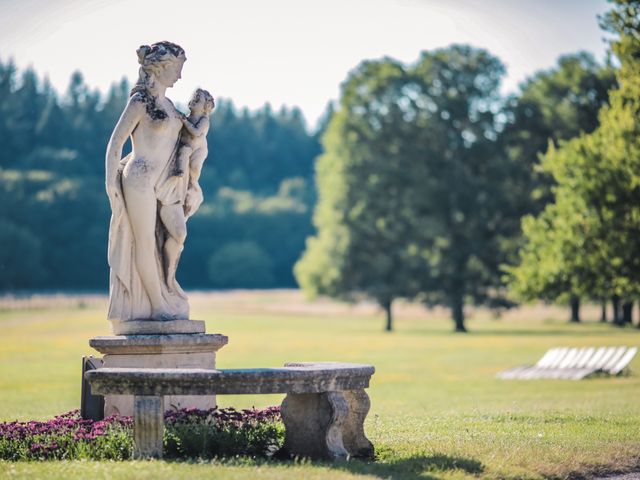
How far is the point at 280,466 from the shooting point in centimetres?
1027

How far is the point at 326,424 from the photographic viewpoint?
11008 millimetres

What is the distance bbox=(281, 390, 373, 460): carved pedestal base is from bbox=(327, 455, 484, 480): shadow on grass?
1.06 ft

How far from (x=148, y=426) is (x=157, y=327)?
2.01 metres

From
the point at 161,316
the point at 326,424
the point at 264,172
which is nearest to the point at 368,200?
the point at 161,316

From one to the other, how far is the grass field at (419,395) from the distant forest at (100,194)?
26364 mm

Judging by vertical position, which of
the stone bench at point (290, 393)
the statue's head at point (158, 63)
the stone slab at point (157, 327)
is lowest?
the stone bench at point (290, 393)

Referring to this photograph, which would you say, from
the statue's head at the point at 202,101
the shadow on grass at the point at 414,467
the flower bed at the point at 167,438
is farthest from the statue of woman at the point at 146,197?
the shadow on grass at the point at 414,467

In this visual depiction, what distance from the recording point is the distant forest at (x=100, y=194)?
10069cm

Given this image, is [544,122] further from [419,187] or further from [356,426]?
[356,426]

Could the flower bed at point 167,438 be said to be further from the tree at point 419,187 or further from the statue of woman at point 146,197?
the tree at point 419,187

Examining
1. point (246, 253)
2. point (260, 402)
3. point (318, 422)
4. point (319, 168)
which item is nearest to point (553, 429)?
point (318, 422)

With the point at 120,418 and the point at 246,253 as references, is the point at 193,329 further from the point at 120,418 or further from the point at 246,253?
the point at 246,253

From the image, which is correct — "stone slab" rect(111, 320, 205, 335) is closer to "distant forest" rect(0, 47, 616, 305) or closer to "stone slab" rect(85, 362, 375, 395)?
"stone slab" rect(85, 362, 375, 395)

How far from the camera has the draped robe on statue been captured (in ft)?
42.0
